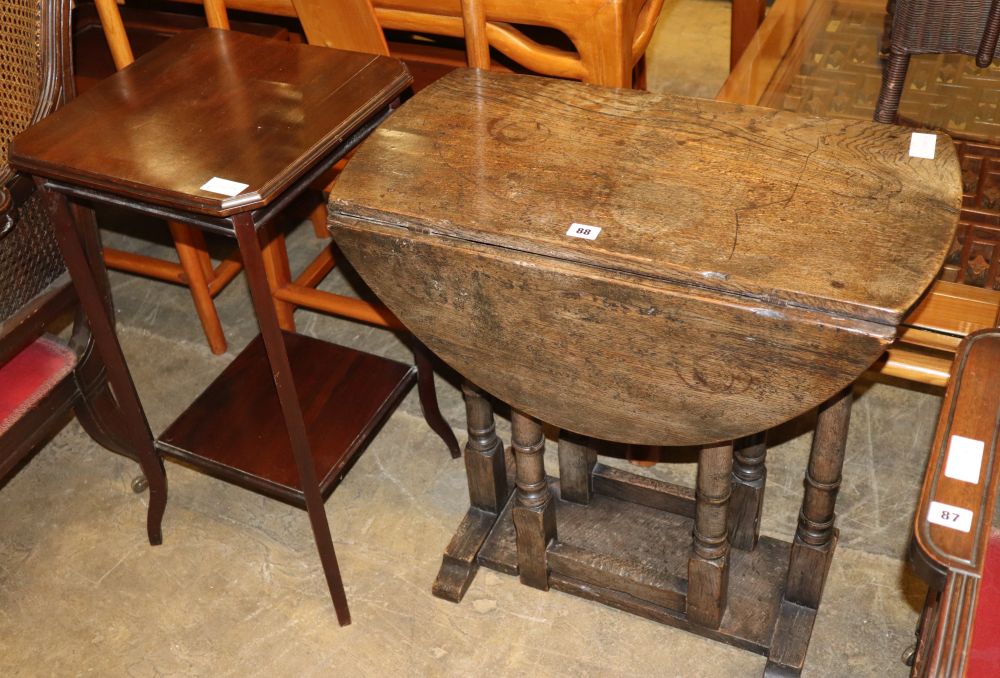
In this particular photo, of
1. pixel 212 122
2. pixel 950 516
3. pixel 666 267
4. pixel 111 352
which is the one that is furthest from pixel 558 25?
pixel 950 516

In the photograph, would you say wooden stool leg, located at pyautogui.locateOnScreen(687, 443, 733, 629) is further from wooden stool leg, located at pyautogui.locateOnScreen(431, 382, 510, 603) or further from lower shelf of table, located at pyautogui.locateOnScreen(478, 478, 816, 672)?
wooden stool leg, located at pyautogui.locateOnScreen(431, 382, 510, 603)

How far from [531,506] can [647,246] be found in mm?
697

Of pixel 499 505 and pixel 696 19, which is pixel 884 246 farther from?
pixel 696 19

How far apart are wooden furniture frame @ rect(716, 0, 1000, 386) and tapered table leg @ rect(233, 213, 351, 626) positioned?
3.20ft

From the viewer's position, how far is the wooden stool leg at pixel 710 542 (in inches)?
65.9

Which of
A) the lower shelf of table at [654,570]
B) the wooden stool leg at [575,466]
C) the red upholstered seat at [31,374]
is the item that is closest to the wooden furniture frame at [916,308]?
the lower shelf of table at [654,570]

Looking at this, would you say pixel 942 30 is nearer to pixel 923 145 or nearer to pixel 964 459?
pixel 923 145

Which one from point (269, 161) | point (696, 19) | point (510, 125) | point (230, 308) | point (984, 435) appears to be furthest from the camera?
point (696, 19)

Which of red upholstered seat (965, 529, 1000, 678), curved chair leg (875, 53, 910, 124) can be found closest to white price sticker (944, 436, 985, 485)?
red upholstered seat (965, 529, 1000, 678)

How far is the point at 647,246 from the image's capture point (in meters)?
1.40

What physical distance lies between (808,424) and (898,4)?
0.94m

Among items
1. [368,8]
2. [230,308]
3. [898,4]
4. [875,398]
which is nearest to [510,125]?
[368,8]

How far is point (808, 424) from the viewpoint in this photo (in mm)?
2385

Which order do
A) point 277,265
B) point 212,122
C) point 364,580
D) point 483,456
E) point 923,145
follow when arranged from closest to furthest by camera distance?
point 923,145 → point 212,122 → point 483,456 → point 364,580 → point 277,265
